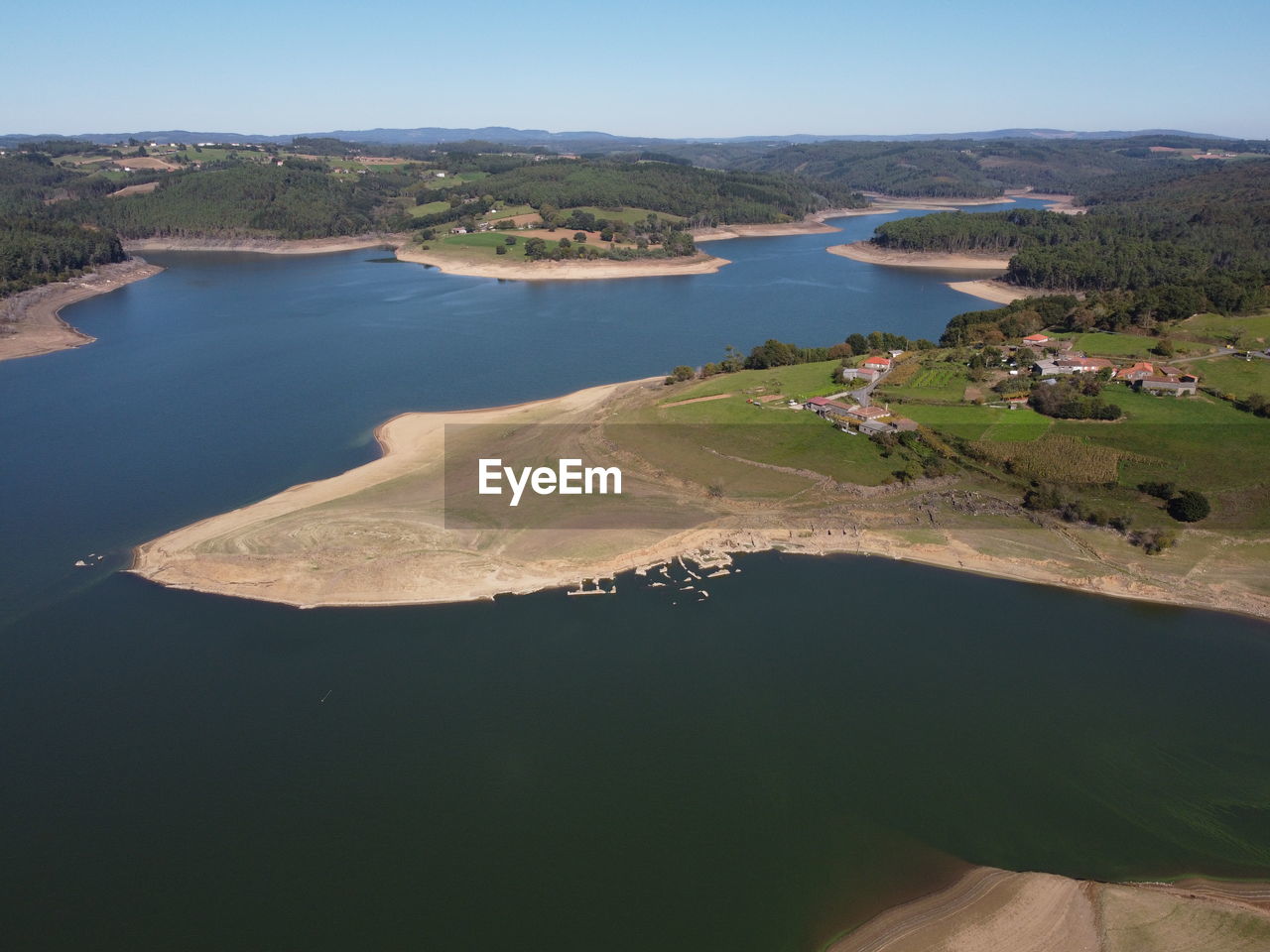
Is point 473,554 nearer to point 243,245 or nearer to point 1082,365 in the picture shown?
point 1082,365

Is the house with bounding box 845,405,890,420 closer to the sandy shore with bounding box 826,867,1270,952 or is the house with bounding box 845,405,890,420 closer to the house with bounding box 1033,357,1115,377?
the house with bounding box 1033,357,1115,377

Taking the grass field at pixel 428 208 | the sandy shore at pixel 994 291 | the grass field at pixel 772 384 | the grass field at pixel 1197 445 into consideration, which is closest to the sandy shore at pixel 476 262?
the grass field at pixel 428 208

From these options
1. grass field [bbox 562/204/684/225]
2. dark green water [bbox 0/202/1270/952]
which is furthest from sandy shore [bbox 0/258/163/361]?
grass field [bbox 562/204/684/225]

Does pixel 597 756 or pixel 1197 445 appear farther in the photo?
pixel 1197 445

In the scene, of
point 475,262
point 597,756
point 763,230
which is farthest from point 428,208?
point 597,756

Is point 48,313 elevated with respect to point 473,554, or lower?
elevated

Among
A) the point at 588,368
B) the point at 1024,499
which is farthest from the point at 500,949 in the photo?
the point at 588,368
